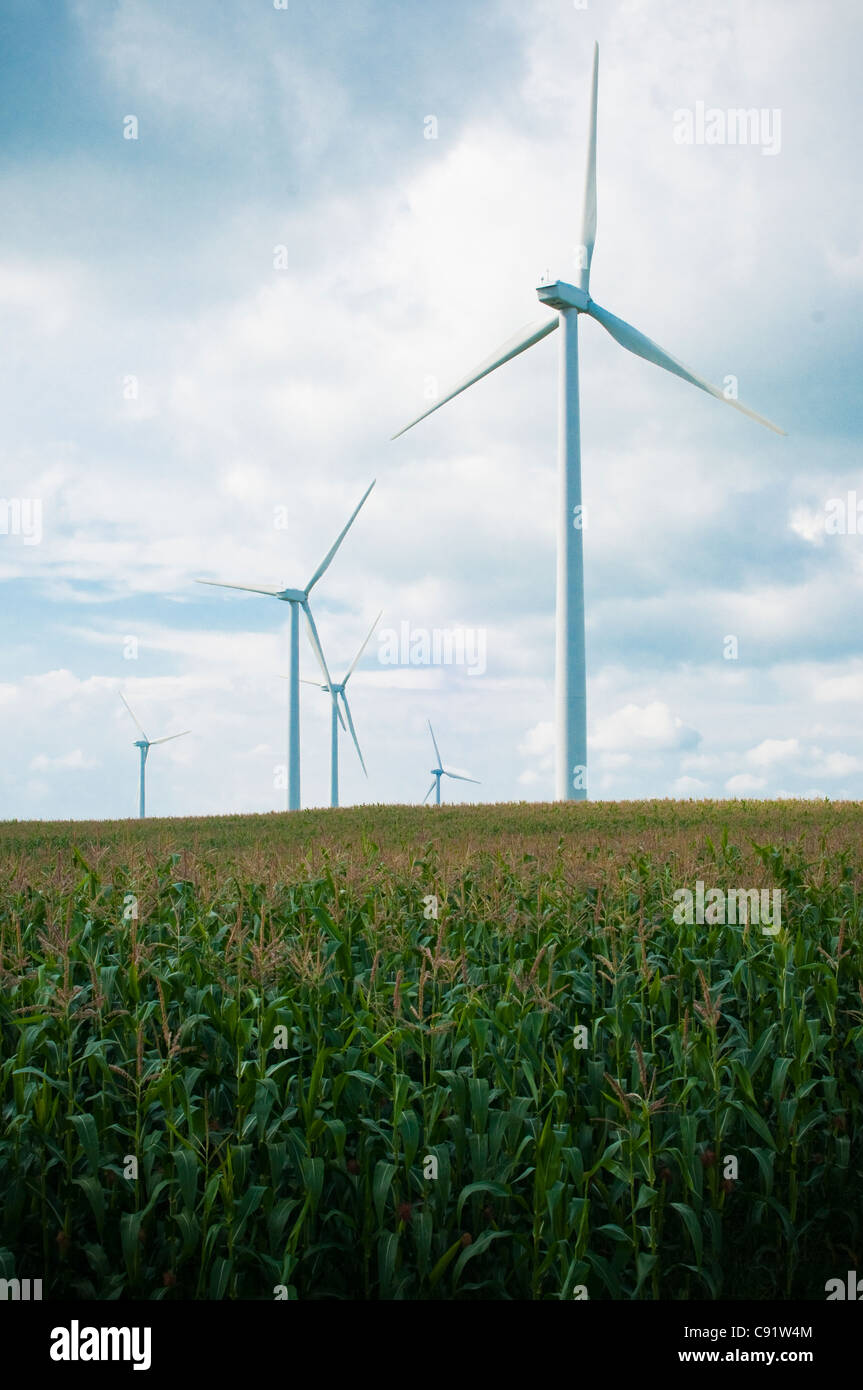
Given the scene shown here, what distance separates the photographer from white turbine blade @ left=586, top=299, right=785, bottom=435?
1737 inches

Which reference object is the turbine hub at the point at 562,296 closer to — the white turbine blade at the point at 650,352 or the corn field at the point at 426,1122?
the white turbine blade at the point at 650,352

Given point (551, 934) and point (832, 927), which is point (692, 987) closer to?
point (551, 934)

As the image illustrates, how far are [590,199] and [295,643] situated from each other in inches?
1273

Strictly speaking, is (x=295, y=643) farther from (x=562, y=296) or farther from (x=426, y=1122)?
(x=426, y=1122)

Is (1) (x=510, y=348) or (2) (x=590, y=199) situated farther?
(1) (x=510, y=348)

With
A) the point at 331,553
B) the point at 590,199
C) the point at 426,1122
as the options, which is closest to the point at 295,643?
the point at 331,553

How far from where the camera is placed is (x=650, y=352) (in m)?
45.2

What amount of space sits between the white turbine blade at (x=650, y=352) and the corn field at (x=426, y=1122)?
38719 mm

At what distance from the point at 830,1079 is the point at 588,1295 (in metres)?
2.79

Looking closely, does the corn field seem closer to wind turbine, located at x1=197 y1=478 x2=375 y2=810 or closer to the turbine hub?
the turbine hub

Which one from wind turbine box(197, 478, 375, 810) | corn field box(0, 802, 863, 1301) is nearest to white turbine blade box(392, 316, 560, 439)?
wind turbine box(197, 478, 375, 810)

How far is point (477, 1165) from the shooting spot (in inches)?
245

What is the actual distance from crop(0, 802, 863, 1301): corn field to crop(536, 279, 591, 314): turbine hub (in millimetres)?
42989
